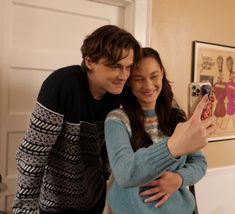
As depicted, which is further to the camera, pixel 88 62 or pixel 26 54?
pixel 26 54

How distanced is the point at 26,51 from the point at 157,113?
30.0 inches

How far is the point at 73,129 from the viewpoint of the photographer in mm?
1013

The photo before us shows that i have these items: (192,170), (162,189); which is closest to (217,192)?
(192,170)

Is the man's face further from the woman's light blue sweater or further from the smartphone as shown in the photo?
the smartphone

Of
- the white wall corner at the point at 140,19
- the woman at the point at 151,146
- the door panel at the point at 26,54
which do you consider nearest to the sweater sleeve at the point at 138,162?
the woman at the point at 151,146

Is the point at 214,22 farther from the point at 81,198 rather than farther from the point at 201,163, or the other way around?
the point at 81,198

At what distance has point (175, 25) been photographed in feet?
5.90

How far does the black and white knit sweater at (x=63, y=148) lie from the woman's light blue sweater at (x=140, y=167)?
0.54ft

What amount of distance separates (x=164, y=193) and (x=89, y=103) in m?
0.42

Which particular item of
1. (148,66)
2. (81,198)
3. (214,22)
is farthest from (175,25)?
(81,198)

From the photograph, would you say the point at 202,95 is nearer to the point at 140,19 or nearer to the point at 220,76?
the point at 140,19

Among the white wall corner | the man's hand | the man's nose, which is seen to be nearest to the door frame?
the white wall corner

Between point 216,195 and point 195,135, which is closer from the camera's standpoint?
point 195,135

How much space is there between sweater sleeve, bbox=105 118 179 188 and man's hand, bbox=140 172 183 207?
17 cm
